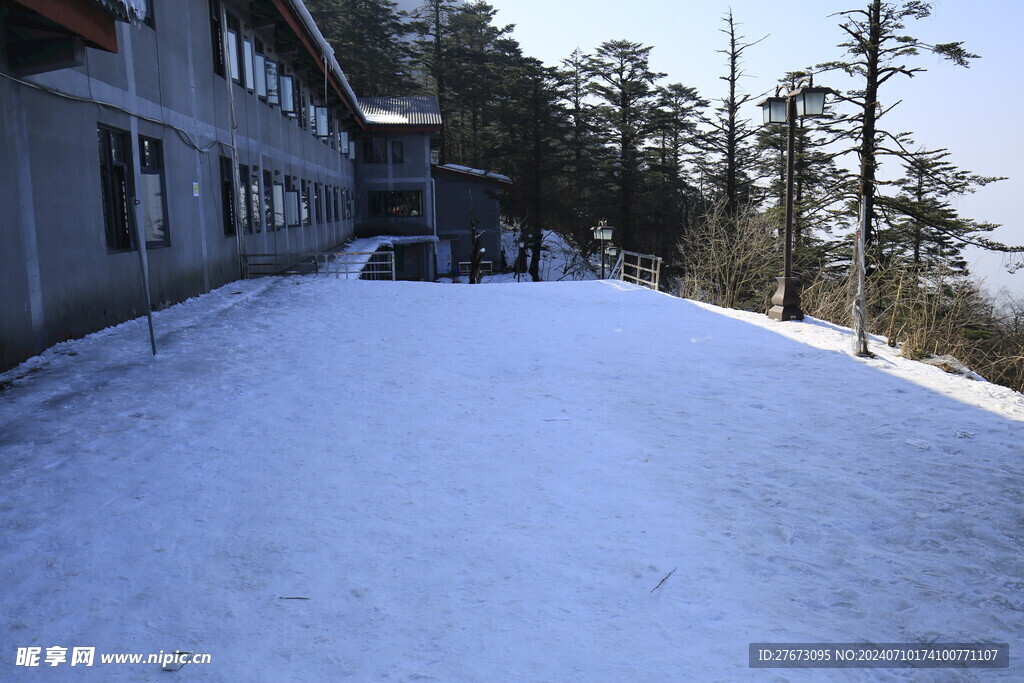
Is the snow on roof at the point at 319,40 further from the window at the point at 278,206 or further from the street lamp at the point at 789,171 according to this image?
the street lamp at the point at 789,171

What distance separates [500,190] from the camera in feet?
162

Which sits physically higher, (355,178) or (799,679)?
(355,178)

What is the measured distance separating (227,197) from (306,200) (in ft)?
33.3

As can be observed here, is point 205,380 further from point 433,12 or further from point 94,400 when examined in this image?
point 433,12

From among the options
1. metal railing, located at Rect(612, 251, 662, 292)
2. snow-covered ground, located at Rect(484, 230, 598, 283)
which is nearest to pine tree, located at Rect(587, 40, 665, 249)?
snow-covered ground, located at Rect(484, 230, 598, 283)

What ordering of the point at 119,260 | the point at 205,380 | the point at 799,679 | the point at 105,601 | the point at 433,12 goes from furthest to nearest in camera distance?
the point at 433,12 → the point at 119,260 → the point at 205,380 → the point at 105,601 → the point at 799,679

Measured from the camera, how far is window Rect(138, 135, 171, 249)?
12.2 m

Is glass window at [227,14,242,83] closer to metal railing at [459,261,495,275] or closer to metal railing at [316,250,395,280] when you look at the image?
metal railing at [316,250,395,280]

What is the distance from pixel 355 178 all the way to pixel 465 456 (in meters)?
40.0

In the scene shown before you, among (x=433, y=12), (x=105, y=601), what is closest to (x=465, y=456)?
(x=105, y=601)

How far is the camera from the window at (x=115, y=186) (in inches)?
429

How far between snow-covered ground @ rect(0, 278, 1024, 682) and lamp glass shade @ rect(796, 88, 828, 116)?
526cm

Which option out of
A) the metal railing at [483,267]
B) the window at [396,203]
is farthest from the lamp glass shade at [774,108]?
the metal railing at [483,267]

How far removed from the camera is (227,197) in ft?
57.1
